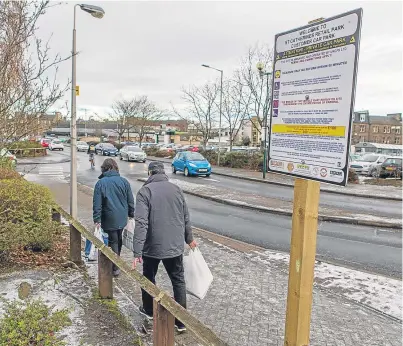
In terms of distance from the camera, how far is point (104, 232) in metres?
5.65

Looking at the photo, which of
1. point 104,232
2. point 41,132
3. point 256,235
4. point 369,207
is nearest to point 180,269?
point 104,232

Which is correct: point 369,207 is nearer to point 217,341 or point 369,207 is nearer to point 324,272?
point 324,272

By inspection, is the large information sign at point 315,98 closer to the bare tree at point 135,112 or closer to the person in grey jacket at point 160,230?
the person in grey jacket at point 160,230

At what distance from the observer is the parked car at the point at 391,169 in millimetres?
25016

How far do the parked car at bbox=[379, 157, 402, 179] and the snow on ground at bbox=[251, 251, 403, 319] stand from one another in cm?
2068

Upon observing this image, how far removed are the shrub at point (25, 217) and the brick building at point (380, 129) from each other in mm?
102962

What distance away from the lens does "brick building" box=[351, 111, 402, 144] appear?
101125mm

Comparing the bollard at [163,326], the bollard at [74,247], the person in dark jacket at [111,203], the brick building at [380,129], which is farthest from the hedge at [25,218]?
the brick building at [380,129]

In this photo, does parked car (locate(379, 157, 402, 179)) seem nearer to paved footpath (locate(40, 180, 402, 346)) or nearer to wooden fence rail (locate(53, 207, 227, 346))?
paved footpath (locate(40, 180, 402, 346))

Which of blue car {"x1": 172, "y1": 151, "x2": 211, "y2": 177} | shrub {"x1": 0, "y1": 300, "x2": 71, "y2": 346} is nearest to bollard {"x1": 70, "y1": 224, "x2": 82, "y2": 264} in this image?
shrub {"x1": 0, "y1": 300, "x2": 71, "y2": 346}

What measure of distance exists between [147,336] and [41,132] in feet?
11.5

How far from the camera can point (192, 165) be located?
23.0m

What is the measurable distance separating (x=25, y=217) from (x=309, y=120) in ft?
15.5

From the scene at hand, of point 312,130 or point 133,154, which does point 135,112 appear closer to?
point 133,154
